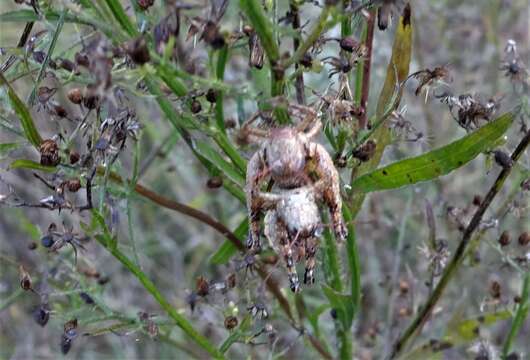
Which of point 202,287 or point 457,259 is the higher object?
point 457,259

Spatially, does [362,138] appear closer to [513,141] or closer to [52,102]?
[52,102]

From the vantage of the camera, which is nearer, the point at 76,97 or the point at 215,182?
the point at 76,97

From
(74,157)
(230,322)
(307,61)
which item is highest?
(307,61)

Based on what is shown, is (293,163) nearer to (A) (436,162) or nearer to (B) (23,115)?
(A) (436,162)

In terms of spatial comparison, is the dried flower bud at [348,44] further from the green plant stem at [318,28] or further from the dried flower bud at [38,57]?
the dried flower bud at [38,57]

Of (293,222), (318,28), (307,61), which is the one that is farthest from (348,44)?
(293,222)

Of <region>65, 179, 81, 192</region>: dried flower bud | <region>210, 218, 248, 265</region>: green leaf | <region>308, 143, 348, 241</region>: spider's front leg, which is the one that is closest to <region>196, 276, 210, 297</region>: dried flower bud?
<region>210, 218, 248, 265</region>: green leaf

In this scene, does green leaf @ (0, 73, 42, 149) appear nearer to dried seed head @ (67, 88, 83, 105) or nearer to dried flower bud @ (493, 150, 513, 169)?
dried seed head @ (67, 88, 83, 105)

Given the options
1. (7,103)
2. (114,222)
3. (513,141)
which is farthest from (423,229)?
(7,103)
